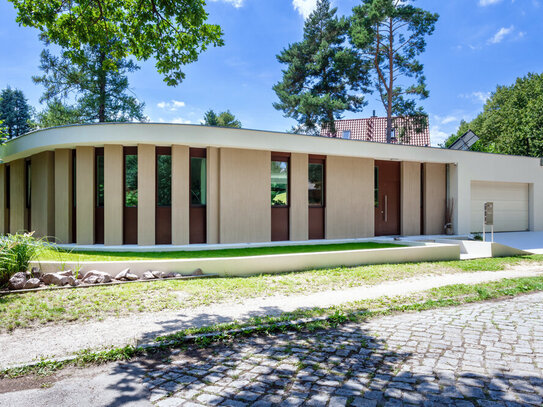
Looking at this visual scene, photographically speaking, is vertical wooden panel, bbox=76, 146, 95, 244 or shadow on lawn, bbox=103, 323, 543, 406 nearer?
shadow on lawn, bbox=103, 323, 543, 406

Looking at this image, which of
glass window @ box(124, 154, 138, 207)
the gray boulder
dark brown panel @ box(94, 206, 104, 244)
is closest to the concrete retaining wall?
the gray boulder

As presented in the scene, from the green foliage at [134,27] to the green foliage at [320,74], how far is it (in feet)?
60.3

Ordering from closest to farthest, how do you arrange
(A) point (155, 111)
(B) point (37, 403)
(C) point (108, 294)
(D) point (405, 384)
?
(B) point (37, 403)
(D) point (405, 384)
(C) point (108, 294)
(A) point (155, 111)

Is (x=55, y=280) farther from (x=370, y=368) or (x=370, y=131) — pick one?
(x=370, y=131)

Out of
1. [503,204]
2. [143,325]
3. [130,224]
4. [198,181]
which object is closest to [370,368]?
[143,325]

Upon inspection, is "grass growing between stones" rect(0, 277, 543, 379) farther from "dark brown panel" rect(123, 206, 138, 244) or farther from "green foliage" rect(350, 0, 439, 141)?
"green foliage" rect(350, 0, 439, 141)

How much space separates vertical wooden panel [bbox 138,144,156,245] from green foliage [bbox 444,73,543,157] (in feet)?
105

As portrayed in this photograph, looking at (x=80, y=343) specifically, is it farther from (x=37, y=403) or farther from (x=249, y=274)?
(x=249, y=274)

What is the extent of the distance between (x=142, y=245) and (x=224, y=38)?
7215 millimetres

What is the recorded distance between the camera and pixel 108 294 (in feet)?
21.1

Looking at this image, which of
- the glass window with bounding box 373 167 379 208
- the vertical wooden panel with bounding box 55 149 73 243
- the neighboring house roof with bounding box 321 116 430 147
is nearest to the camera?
the vertical wooden panel with bounding box 55 149 73 243

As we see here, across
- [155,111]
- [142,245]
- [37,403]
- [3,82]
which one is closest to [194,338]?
[37,403]

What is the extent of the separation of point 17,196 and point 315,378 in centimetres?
1805

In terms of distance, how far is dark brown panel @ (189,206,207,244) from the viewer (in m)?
12.8
